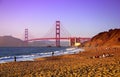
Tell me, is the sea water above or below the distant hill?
below

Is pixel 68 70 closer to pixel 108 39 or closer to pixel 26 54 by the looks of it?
pixel 26 54

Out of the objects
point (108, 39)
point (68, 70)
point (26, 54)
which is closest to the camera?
point (68, 70)

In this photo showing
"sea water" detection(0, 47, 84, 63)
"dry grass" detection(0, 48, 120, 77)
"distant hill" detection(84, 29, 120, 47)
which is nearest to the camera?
"dry grass" detection(0, 48, 120, 77)

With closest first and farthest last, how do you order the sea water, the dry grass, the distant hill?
the dry grass, the sea water, the distant hill

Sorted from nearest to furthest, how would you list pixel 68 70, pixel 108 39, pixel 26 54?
pixel 68 70, pixel 26 54, pixel 108 39

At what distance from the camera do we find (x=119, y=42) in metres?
76.4

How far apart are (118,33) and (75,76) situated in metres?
76.6

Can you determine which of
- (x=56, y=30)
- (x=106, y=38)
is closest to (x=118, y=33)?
(x=106, y=38)

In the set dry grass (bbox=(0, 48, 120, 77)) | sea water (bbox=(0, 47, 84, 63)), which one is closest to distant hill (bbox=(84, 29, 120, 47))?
sea water (bbox=(0, 47, 84, 63))

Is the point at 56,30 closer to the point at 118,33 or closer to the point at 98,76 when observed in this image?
the point at 118,33

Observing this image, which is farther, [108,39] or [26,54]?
[108,39]

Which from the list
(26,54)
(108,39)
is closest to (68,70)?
(26,54)

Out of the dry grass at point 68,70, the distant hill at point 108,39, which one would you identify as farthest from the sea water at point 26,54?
the distant hill at point 108,39

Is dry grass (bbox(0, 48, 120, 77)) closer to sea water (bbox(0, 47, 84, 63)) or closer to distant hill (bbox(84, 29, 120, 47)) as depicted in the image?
sea water (bbox(0, 47, 84, 63))
